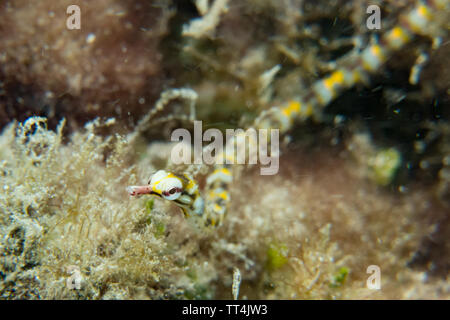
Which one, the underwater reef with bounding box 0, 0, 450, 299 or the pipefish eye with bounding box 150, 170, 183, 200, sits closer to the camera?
the pipefish eye with bounding box 150, 170, 183, 200

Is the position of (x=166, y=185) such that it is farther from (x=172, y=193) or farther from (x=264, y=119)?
(x=264, y=119)

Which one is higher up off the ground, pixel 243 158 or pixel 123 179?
pixel 243 158

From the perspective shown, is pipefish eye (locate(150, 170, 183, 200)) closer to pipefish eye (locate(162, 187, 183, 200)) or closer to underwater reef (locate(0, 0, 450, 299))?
pipefish eye (locate(162, 187, 183, 200))

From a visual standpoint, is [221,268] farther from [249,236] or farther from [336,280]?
[336,280]

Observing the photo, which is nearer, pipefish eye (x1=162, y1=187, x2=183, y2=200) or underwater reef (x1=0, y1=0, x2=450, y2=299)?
pipefish eye (x1=162, y1=187, x2=183, y2=200)

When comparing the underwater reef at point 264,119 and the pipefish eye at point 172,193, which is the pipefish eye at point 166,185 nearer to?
the pipefish eye at point 172,193

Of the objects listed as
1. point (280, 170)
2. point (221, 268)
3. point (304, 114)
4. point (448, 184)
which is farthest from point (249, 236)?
point (448, 184)

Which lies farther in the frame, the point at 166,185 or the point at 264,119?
the point at 264,119

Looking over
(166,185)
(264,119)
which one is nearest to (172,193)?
(166,185)

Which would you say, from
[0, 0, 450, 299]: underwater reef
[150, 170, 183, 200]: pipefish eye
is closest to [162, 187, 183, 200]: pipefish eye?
[150, 170, 183, 200]: pipefish eye
